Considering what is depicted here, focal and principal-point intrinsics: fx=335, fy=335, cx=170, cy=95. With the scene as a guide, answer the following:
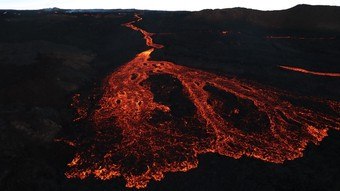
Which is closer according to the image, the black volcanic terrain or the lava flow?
the black volcanic terrain

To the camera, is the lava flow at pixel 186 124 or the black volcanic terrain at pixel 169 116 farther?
the lava flow at pixel 186 124

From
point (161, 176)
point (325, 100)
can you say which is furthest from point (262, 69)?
point (161, 176)

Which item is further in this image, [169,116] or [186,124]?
[169,116]

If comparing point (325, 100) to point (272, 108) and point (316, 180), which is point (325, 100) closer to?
point (272, 108)
